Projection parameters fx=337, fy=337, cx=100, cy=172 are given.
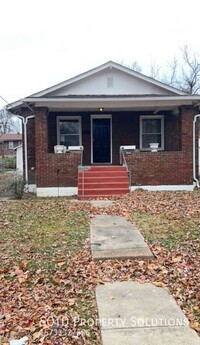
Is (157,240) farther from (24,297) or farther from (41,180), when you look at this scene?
(41,180)

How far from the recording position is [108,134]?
1480cm

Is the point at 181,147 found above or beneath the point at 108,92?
beneath

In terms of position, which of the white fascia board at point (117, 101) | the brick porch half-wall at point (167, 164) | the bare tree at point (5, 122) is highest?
the bare tree at point (5, 122)

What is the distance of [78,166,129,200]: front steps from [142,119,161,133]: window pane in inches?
128

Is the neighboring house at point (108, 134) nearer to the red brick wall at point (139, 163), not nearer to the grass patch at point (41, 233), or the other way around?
the red brick wall at point (139, 163)

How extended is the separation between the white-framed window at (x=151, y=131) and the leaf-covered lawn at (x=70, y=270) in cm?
719

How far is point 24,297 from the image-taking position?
12.5 feet

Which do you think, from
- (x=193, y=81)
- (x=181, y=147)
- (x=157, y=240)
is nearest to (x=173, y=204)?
(x=157, y=240)

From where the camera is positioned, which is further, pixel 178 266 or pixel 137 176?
pixel 137 176

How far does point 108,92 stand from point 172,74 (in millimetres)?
31495

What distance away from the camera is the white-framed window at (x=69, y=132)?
1465cm

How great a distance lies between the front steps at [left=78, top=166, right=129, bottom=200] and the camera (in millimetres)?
11083

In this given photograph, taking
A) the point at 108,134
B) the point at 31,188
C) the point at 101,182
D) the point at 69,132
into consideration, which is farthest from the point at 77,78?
the point at 31,188

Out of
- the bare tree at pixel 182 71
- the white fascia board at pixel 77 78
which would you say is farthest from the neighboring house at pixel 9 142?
the white fascia board at pixel 77 78
